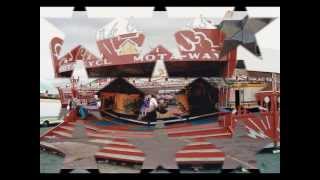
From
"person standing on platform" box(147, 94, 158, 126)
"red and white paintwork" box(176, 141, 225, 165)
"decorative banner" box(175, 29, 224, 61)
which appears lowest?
"red and white paintwork" box(176, 141, 225, 165)

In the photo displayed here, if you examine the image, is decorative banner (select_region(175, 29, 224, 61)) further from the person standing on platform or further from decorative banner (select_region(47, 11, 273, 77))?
the person standing on platform

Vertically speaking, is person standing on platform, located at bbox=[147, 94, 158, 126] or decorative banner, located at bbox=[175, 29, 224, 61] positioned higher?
decorative banner, located at bbox=[175, 29, 224, 61]

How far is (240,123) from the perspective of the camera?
465 cm

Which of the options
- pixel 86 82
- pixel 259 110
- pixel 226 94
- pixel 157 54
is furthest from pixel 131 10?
pixel 259 110

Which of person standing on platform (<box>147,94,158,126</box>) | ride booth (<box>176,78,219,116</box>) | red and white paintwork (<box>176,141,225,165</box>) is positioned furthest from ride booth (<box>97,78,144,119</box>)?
red and white paintwork (<box>176,141,225,165</box>)

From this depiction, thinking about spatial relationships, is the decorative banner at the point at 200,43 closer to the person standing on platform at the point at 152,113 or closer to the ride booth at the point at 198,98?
the ride booth at the point at 198,98

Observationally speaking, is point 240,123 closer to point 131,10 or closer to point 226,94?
point 226,94

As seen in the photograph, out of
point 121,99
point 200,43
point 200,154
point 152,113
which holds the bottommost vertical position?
point 200,154

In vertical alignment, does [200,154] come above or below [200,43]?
below

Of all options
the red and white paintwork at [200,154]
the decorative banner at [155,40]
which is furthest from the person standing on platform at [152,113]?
the red and white paintwork at [200,154]

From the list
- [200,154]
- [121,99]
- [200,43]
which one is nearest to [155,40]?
[200,43]

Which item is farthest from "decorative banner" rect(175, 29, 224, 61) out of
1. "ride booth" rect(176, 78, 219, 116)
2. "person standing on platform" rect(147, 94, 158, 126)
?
"person standing on platform" rect(147, 94, 158, 126)

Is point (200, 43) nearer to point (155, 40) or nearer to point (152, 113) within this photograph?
point (155, 40)

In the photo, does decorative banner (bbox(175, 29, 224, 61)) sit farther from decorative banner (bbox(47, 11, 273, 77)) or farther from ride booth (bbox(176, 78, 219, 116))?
ride booth (bbox(176, 78, 219, 116))
